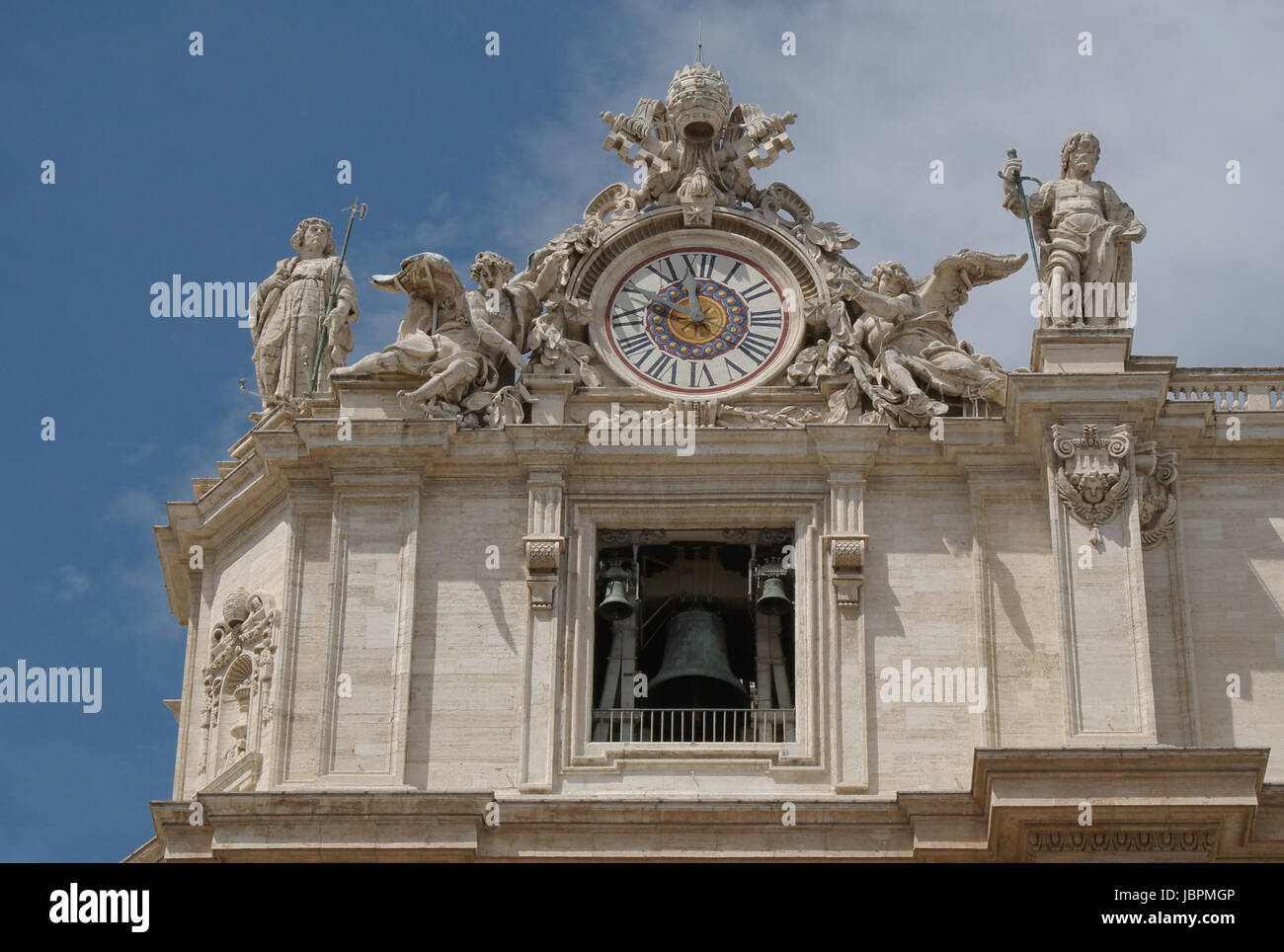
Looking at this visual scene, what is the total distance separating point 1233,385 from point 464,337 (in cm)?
765

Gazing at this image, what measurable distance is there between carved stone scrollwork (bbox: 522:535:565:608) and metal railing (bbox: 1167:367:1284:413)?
632cm

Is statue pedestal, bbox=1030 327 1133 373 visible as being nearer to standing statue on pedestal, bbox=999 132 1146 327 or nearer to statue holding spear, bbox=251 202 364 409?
standing statue on pedestal, bbox=999 132 1146 327

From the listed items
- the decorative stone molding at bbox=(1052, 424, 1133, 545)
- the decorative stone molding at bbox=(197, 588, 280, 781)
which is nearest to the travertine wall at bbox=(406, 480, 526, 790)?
the decorative stone molding at bbox=(197, 588, 280, 781)

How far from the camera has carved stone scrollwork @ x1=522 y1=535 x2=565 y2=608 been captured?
34.3 m

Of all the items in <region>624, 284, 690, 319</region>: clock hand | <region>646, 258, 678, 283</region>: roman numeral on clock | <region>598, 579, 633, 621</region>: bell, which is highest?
<region>646, 258, 678, 283</region>: roman numeral on clock

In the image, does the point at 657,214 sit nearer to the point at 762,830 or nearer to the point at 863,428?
the point at 863,428

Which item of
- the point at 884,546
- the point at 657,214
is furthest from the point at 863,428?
the point at 657,214

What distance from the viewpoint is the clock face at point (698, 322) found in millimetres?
36000

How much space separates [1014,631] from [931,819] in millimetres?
2732

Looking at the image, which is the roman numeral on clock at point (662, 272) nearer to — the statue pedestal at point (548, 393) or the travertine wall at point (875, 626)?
the statue pedestal at point (548, 393)

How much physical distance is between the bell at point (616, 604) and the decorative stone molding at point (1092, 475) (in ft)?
14.1

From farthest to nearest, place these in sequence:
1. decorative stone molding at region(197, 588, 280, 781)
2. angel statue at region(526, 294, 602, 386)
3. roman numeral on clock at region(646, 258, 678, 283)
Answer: roman numeral on clock at region(646, 258, 678, 283)
angel statue at region(526, 294, 602, 386)
decorative stone molding at region(197, 588, 280, 781)

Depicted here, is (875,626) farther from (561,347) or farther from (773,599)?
(561,347)

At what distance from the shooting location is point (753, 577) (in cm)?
3516
